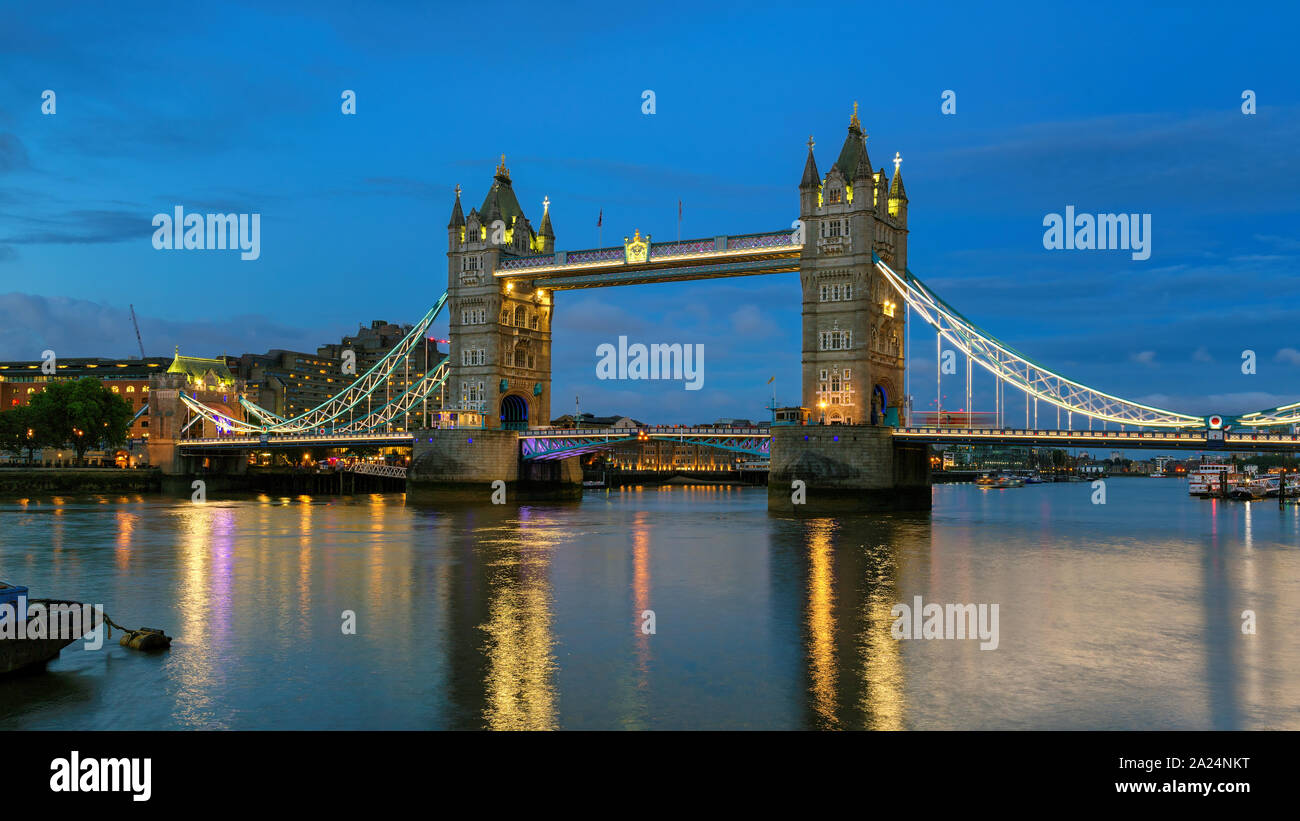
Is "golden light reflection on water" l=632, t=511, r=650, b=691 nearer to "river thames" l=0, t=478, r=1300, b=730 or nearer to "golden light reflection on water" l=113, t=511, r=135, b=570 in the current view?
"river thames" l=0, t=478, r=1300, b=730

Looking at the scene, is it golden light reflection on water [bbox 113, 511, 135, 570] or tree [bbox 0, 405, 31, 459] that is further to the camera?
tree [bbox 0, 405, 31, 459]

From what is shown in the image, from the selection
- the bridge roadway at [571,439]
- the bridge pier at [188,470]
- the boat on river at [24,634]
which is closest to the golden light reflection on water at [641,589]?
the boat on river at [24,634]

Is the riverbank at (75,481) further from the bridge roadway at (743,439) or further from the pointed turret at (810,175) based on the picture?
the pointed turret at (810,175)

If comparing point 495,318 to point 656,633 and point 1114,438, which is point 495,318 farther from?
point 656,633

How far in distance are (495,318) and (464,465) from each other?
11089 millimetres

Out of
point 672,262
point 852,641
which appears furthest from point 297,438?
point 852,641

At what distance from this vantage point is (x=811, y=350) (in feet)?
205

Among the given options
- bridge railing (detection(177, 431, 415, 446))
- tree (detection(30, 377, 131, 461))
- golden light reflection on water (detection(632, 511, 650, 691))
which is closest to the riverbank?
tree (detection(30, 377, 131, 461))

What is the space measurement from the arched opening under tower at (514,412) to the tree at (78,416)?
46.1m

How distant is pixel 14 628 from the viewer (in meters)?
17.4

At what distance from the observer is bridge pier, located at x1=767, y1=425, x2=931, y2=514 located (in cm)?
5778

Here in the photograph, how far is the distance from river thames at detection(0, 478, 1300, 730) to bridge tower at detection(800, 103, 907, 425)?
14724 mm

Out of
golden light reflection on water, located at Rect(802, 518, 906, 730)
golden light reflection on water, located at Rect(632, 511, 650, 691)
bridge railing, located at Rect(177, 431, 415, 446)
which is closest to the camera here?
golden light reflection on water, located at Rect(802, 518, 906, 730)
